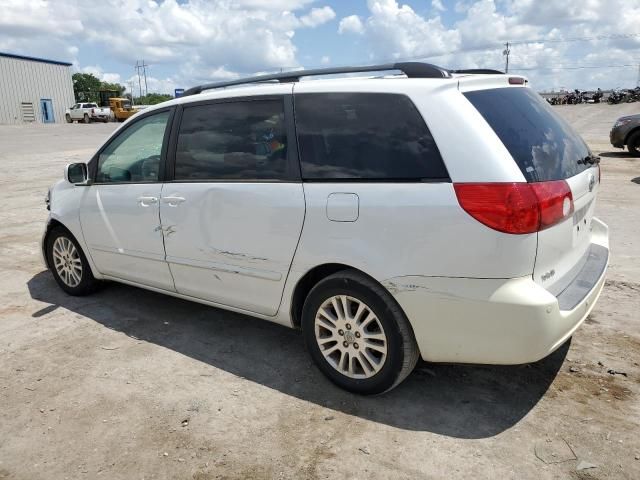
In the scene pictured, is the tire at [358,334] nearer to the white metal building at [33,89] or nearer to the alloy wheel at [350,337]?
the alloy wheel at [350,337]

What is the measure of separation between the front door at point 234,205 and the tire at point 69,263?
1.36 m

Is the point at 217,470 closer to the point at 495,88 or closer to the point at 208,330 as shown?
the point at 208,330

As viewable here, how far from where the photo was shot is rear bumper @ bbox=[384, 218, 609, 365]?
2613 mm

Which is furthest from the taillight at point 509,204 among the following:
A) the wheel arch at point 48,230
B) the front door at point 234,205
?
the wheel arch at point 48,230

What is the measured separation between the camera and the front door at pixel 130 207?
13.4ft

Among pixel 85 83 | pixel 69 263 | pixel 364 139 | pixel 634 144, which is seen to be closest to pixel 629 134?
pixel 634 144

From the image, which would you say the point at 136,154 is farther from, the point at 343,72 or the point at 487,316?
the point at 487,316

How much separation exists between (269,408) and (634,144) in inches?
578

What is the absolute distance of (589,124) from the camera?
28.6 meters

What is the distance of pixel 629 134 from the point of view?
46.6 feet

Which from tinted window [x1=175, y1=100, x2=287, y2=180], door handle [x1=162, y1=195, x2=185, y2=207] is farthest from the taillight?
door handle [x1=162, y1=195, x2=185, y2=207]

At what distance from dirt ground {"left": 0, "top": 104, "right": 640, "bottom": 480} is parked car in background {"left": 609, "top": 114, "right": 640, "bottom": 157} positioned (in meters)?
11.5

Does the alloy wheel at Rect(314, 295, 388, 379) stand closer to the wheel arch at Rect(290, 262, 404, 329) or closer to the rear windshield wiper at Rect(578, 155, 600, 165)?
the wheel arch at Rect(290, 262, 404, 329)

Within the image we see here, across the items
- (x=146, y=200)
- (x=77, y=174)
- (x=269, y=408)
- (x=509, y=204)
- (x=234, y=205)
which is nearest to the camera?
(x=509, y=204)
